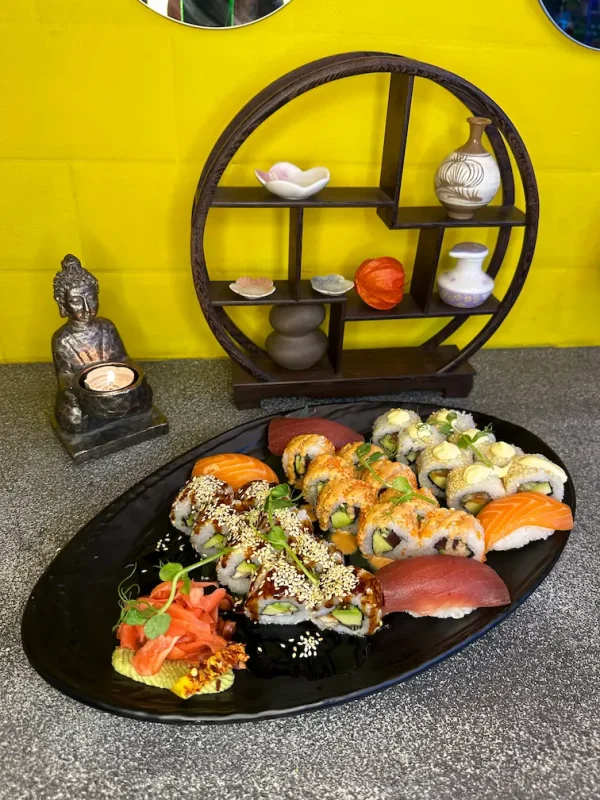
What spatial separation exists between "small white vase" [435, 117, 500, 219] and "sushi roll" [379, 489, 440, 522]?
71cm

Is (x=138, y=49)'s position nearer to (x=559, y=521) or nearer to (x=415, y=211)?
(x=415, y=211)

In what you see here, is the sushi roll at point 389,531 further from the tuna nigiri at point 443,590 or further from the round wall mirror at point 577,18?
the round wall mirror at point 577,18

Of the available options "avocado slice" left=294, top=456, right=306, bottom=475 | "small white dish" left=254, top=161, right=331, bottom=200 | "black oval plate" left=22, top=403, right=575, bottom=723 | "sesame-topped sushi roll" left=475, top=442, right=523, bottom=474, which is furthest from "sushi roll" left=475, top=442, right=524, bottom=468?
"small white dish" left=254, top=161, right=331, bottom=200

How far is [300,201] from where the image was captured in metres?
1.42

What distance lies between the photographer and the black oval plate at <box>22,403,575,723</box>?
909mm

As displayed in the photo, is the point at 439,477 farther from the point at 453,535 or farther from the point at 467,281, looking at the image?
the point at 467,281

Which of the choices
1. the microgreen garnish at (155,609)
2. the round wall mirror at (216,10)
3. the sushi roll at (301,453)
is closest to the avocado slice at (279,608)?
the microgreen garnish at (155,609)

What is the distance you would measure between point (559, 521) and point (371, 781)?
1.83ft

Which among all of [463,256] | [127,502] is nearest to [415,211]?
[463,256]

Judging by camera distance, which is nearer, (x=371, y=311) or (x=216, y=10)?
(x=216, y=10)

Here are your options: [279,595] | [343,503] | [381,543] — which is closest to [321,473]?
[343,503]

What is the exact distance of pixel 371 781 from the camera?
90 centimetres

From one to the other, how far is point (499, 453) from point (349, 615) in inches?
19.0

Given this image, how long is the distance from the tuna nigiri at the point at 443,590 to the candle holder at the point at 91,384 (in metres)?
0.73
